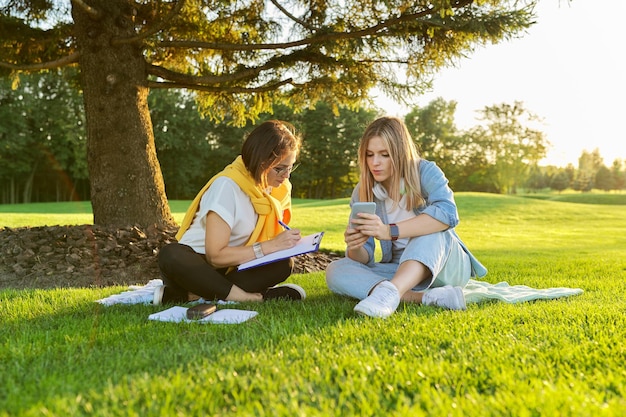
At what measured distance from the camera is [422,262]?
3.30 m

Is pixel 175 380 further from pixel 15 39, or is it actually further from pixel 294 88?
pixel 15 39

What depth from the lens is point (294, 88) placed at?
311 inches

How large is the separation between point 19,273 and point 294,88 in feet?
13.9

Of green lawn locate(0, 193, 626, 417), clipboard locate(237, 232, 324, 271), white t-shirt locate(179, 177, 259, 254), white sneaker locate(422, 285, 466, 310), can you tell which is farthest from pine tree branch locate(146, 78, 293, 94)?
white sneaker locate(422, 285, 466, 310)

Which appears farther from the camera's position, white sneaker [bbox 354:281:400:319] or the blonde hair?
the blonde hair

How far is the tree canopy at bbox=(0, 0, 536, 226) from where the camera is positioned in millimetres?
6324

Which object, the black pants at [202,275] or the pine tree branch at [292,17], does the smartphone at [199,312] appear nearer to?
the black pants at [202,275]

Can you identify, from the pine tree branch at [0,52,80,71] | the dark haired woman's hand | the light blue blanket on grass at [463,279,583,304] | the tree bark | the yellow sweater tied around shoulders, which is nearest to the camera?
the dark haired woman's hand

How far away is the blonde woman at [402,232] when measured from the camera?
3332 mm

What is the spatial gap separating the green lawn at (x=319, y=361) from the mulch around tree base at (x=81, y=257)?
1945 mm

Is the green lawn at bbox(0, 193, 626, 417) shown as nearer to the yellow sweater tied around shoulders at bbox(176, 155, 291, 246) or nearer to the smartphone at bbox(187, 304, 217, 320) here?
the smartphone at bbox(187, 304, 217, 320)

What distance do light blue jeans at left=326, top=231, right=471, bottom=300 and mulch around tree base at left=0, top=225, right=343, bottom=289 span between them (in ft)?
8.94

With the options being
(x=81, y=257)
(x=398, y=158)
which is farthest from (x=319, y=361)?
(x=81, y=257)

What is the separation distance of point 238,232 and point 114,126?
3.85m
